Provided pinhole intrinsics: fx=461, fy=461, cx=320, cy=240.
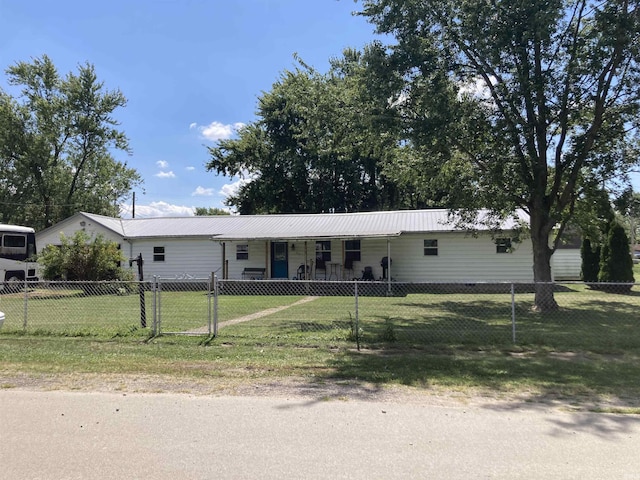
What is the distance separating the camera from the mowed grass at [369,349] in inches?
238

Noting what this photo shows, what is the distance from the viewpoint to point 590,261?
66.7 feet

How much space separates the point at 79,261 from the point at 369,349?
15.2m

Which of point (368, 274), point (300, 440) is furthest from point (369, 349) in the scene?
point (368, 274)

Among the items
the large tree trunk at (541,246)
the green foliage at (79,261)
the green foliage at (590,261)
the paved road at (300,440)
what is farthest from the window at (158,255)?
the green foliage at (590,261)

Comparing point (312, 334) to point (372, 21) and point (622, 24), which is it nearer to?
point (372, 21)

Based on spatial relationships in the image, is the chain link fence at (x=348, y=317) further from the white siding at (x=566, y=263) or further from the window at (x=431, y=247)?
the white siding at (x=566, y=263)

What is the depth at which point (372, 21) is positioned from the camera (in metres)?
12.0

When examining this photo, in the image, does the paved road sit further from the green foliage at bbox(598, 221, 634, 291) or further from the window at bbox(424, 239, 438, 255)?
the green foliage at bbox(598, 221, 634, 291)

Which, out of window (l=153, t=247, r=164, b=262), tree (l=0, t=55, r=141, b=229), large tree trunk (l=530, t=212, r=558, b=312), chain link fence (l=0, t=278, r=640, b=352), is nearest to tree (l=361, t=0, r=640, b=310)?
large tree trunk (l=530, t=212, r=558, b=312)

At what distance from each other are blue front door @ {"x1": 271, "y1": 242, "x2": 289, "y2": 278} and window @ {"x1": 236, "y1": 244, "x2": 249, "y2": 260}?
4.16 feet

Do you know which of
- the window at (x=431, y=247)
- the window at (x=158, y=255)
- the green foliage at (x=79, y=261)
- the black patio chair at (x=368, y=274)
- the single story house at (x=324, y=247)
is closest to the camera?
the green foliage at (x=79, y=261)

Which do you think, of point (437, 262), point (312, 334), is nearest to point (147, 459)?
point (312, 334)

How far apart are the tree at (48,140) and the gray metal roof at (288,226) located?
14.6m

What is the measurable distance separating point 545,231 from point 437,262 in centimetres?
717
